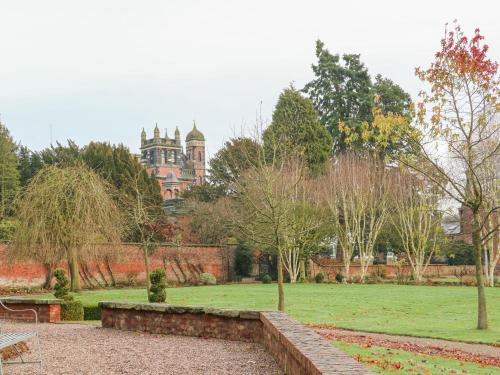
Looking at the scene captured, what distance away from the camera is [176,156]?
426 ft

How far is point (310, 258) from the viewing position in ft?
150

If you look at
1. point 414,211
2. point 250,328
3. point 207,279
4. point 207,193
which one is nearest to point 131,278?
point 207,279

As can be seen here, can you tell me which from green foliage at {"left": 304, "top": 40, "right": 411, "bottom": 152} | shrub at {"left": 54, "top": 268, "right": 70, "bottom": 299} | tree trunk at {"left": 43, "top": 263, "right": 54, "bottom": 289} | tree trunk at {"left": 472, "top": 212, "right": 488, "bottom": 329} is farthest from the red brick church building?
tree trunk at {"left": 472, "top": 212, "right": 488, "bottom": 329}

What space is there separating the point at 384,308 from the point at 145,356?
15375mm

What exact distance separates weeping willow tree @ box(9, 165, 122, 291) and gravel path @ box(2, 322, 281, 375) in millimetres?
14554

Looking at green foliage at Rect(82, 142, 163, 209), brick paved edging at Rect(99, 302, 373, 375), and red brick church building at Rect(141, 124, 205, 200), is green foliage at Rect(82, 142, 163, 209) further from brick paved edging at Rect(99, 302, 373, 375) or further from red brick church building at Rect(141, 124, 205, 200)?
red brick church building at Rect(141, 124, 205, 200)

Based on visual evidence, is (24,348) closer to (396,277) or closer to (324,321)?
(324,321)

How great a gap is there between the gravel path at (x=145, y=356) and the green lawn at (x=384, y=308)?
6683 mm

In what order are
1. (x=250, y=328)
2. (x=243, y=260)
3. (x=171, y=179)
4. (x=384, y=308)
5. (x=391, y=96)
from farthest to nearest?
(x=171, y=179)
(x=391, y=96)
(x=243, y=260)
(x=384, y=308)
(x=250, y=328)

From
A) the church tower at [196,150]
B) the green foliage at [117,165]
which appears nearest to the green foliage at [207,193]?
the green foliage at [117,165]

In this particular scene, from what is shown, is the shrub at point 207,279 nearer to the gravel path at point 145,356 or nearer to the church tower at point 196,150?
the gravel path at point 145,356

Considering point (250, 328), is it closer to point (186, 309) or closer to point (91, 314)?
point (186, 309)

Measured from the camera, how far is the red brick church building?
126m

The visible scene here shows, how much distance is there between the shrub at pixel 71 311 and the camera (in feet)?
59.2
